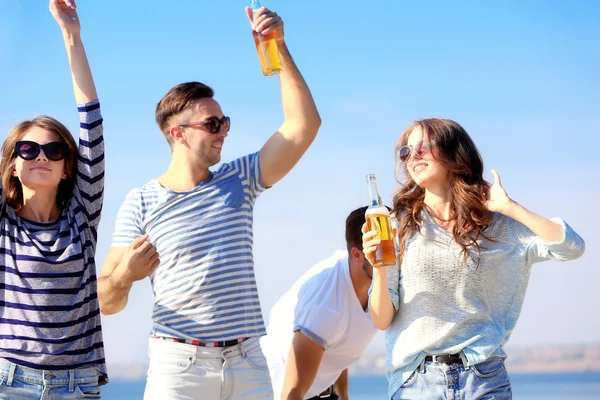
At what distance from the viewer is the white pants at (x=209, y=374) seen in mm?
4637

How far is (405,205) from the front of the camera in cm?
491

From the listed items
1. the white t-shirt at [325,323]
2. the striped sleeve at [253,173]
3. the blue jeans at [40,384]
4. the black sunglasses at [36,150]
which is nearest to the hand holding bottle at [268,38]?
the striped sleeve at [253,173]

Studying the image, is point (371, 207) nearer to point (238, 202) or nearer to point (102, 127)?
point (238, 202)

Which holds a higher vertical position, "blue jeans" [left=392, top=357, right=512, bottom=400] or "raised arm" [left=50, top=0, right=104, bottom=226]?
"raised arm" [left=50, top=0, right=104, bottom=226]

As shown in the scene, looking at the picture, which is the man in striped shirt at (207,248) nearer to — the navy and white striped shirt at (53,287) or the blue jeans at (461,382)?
the navy and white striped shirt at (53,287)

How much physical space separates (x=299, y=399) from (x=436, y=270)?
149 cm

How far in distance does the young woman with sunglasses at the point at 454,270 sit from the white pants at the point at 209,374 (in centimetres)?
71

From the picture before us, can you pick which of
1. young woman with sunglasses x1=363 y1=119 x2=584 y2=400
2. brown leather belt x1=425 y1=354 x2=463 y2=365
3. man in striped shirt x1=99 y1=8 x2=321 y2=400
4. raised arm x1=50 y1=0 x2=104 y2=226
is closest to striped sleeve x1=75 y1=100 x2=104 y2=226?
raised arm x1=50 y1=0 x2=104 y2=226

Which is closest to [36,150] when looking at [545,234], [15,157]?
[15,157]

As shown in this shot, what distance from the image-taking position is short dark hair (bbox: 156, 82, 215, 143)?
205 inches

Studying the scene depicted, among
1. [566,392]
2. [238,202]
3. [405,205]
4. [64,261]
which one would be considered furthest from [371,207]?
[566,392]

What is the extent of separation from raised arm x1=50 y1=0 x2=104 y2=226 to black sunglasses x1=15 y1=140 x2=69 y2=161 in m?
0.14

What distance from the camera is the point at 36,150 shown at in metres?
4.48

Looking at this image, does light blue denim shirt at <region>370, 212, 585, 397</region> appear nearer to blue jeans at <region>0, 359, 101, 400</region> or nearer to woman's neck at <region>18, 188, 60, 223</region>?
blue jeans at <region>0, 359, 101, 400</region>
